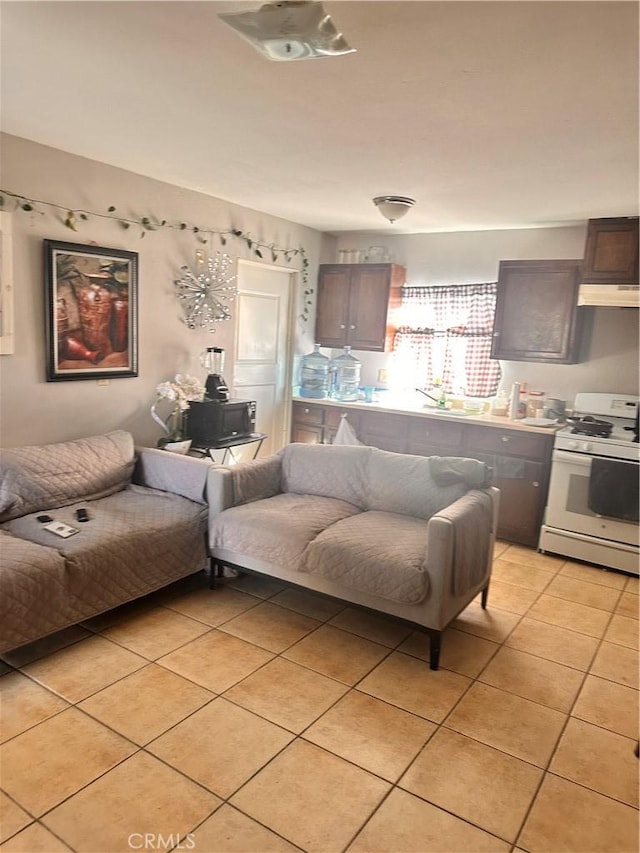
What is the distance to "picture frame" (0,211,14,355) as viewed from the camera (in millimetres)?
3096

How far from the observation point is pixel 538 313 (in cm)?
446

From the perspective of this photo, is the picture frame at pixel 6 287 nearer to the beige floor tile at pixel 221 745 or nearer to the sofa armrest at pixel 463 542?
the beige floor tile at pixel 221 745

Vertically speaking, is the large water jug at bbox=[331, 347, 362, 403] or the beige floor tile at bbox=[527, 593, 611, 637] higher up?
the large water jug at bbox=[331, 347, 362, 403]

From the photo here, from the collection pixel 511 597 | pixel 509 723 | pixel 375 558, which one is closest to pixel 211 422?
pixel 375 558

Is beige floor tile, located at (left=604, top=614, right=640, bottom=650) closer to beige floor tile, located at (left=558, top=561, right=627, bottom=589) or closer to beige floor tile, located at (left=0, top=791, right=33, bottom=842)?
beige floor tile, located at (left=558, top=561, right=627, bottom=589)

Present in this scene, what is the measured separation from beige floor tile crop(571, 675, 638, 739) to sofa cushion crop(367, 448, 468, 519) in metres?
1.09

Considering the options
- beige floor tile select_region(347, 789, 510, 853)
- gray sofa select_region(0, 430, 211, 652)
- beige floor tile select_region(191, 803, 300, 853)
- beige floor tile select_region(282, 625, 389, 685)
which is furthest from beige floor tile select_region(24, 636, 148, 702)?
beige floor tile select_region(347, 789, 510, 853)

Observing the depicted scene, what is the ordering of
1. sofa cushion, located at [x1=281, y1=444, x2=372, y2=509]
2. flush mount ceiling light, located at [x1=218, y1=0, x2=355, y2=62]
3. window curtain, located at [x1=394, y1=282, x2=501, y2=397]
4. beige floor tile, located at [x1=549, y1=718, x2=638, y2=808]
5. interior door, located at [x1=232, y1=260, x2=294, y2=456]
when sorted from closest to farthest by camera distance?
1. flush mount ceiling light, located at [x1=218, y1=0, x2=355, y2=62]
2. beige floor tile, located at [x1=549, y1=718, x2=638, y2=808]
3. sofa cushion, located at [x1=281, y1=444, x2=372, y2=509]
4. interior door, located at [x1=232, y1=260, x2=294, y2=456]
5. window curtain, located at [x1=394, y1=282, x2=501, y2=397]

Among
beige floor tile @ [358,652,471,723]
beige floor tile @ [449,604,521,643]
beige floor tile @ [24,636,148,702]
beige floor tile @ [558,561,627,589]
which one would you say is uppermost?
beige floor tile @ [558,561,627,589]

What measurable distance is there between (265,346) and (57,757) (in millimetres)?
3678

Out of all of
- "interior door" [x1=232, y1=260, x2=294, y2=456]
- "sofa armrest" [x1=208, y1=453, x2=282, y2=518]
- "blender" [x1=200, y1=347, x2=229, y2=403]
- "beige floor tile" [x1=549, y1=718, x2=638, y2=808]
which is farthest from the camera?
"interior door" [x1=232, y1=260, x2=294, y2=456]

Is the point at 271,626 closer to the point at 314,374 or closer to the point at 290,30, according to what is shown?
the point at 290,30

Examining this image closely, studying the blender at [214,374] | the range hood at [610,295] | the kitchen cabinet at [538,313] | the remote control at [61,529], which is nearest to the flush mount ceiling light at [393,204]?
the kitchen cabinet at [538,313]

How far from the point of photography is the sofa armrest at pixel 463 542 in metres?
2.63
